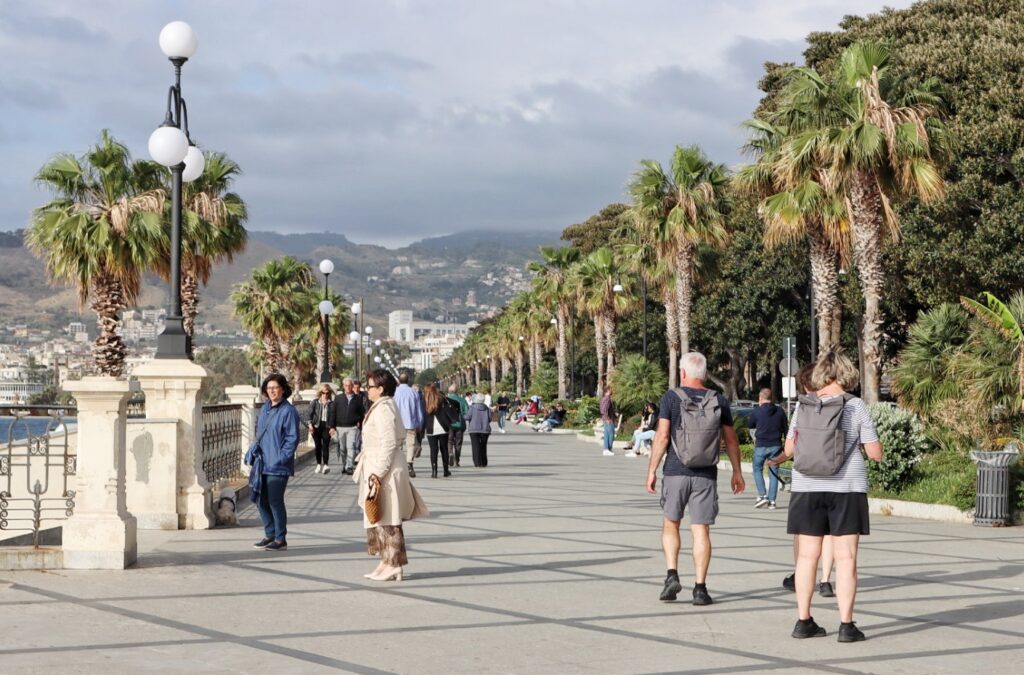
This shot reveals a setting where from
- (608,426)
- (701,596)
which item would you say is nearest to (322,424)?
(608,426)

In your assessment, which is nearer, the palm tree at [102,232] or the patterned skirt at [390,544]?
the patterned skirt at [390,544]

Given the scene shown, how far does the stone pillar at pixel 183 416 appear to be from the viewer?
14.2 metres

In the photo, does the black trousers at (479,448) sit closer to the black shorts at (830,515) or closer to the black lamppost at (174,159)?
the black lamppost at (174,159)

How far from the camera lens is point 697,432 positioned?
948cm

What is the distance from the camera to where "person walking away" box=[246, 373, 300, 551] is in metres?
12.5

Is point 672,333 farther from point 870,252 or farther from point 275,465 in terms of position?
point 275,465

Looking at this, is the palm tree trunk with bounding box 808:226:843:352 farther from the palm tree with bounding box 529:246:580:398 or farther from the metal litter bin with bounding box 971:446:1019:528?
the palm tree with bounding box 529:246:580:398

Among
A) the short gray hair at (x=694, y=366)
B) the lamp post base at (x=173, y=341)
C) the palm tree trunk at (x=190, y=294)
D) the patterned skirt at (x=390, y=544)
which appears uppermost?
the palm tree trunk at (x=190, y=294)

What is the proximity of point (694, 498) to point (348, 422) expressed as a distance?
16.0 metres

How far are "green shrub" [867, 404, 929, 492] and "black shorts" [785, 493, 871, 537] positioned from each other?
10.2 m

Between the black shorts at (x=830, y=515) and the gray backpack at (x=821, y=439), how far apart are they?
0.58 feet

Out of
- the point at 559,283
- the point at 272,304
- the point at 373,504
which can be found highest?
the point at 559,283

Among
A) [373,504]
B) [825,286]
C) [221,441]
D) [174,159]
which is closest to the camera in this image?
[373,504]

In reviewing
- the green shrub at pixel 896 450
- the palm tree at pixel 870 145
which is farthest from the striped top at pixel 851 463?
the palm tree at pixel 870 145
